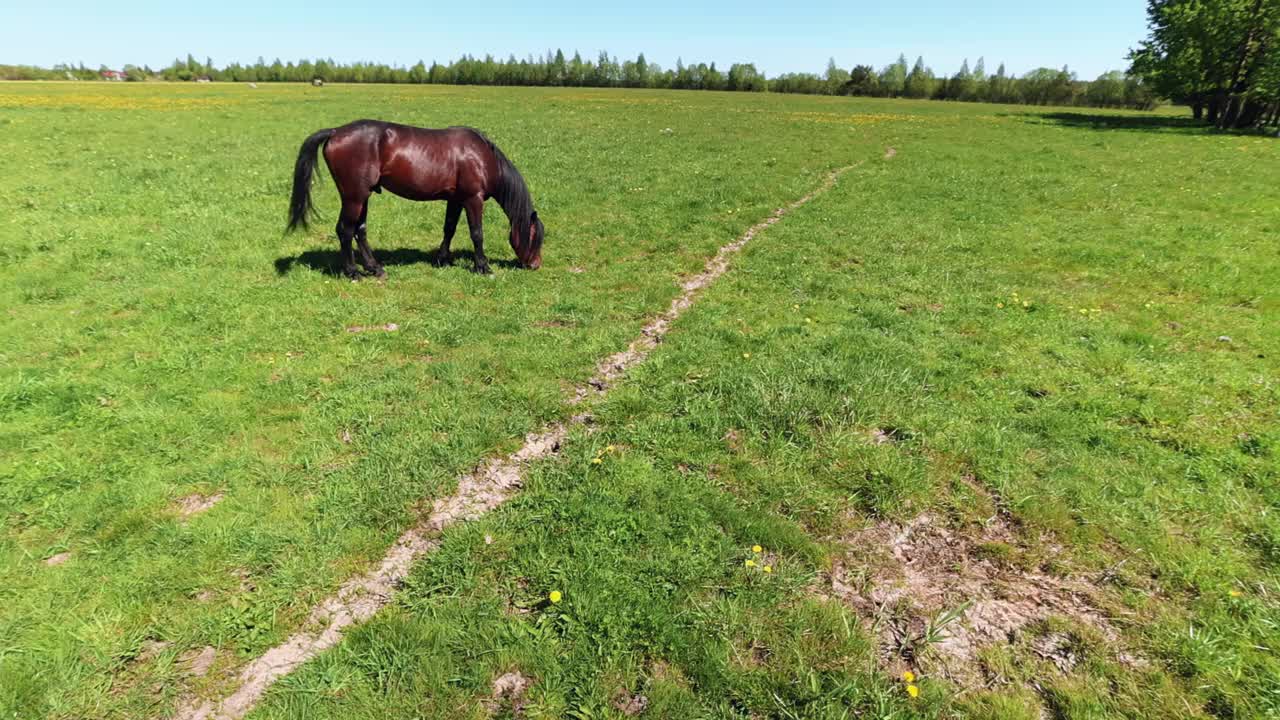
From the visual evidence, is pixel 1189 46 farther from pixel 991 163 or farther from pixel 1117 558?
pixel 1117 558

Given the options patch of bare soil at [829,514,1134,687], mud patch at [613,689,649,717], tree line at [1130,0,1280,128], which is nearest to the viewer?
mud patch at [613,689,649,717]

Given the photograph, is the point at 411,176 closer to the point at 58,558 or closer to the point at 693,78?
the point at 58,558

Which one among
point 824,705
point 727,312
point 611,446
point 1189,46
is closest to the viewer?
point 824,705

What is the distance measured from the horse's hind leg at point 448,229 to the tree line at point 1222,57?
1787 inches

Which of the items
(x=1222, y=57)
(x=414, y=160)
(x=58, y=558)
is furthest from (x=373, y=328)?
(x=1222, y=57)

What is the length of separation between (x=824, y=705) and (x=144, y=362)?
26.9 ft

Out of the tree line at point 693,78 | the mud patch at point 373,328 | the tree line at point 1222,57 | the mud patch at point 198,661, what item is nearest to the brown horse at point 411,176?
the mud patch at point 373,328

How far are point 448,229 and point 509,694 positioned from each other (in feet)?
30.5

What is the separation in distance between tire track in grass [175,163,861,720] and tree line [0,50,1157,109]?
4301 inches

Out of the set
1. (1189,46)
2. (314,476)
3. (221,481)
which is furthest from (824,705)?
(1189,46)

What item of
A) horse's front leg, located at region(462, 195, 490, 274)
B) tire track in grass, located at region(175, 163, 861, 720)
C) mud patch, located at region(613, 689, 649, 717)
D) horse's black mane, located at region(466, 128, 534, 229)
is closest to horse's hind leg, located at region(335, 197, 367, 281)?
horse's front leg, located at region(462, 195, 490, 274)

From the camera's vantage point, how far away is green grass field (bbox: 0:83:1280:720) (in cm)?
338

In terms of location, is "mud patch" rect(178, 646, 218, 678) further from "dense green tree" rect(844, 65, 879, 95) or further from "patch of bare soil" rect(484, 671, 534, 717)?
"dense green tree" rect(844, 65, 879, 95)

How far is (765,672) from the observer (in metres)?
3.38
